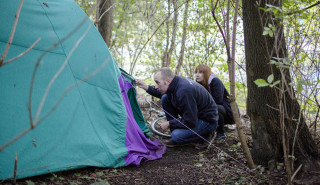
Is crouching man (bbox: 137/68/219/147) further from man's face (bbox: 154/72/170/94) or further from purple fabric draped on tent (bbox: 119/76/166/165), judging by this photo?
purple fabric draped on tent (bbox: 119/76/166/165)

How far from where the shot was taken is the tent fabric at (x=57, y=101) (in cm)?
269

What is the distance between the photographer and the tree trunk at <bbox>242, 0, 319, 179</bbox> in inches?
110

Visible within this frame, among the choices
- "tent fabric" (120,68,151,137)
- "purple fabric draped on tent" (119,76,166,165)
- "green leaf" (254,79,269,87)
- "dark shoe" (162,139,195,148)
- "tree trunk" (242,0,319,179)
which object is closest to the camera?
"green leaf" (254,79,269,87)

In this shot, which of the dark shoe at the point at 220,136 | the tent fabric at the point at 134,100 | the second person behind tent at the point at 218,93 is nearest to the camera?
the tent fabric at the point at 134,100

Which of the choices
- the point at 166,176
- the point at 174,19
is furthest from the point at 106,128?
the point at 174,19

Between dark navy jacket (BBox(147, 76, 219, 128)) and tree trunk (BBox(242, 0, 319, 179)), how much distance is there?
909 mm

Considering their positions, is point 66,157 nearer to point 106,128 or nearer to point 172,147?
point 106,128

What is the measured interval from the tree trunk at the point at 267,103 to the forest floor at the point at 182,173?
0.71 ft

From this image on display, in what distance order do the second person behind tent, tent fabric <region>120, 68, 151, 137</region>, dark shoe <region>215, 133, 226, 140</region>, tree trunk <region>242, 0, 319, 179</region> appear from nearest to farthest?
tree trunk <region>242, 0, 319, 179</region>
tent fabric <region>120, 68, 151, 137</region>
dark shoe <region>215, 133, 226, 140</region>
the second person behind tent

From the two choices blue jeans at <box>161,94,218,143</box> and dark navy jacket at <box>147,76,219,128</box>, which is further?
blue jeans at <box>161,94,218,143</box>

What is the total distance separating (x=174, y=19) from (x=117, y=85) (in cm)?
354

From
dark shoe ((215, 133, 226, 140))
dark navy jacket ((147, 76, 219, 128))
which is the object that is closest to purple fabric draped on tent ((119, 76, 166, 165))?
dark navy jacket ((147, 76, 219, 128))

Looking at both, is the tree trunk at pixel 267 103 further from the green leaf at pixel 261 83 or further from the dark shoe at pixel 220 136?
the dark shoe at pixel 220 136

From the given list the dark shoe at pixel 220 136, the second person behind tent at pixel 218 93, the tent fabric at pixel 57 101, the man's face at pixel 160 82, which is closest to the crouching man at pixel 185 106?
the man's face at pixel 160 82
